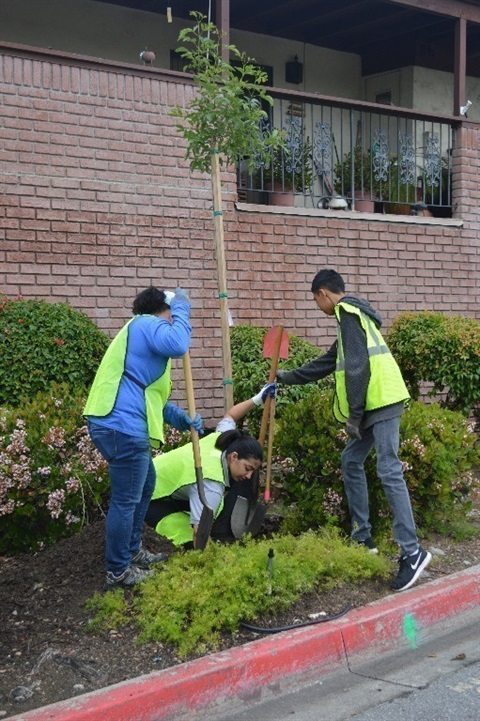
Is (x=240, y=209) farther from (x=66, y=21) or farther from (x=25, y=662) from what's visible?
(x=25, y=662)

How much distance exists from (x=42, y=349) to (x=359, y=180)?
5.36 meters

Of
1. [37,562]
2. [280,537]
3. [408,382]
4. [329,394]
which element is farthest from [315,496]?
[408,382]

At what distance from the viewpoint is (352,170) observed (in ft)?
32.6

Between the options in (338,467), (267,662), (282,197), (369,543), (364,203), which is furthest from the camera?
(364,203)

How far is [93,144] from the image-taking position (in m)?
8.34

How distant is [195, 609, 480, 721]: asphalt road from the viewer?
159 inches

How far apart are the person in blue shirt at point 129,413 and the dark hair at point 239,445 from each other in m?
0.74

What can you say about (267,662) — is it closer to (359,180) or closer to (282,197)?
(282,197)

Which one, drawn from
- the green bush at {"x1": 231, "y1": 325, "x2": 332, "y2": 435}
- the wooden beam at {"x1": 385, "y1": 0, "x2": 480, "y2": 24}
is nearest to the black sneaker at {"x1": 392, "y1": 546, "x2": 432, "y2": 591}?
the green bush at {"x1": 231, "y1": 325, "x2": 332, "y2": 435}

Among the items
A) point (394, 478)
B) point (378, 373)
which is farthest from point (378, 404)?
point (394, 478)

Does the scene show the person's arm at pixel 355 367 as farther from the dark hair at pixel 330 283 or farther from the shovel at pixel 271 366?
the shovel at pixel 271 366

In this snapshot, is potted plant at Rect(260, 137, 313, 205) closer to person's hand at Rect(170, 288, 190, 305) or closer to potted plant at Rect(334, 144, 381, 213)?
potted plant at Rect(334, 144, 381, 213)

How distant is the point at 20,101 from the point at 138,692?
566cm

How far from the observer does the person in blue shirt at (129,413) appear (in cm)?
477
